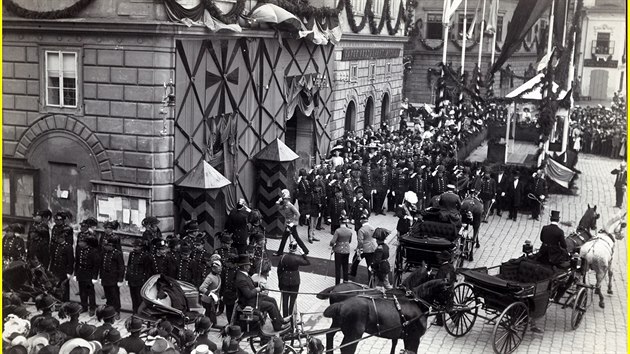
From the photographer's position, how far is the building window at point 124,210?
59.6 feet

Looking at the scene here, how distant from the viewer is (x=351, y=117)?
112 feet

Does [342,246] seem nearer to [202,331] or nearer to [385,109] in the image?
[202,331]

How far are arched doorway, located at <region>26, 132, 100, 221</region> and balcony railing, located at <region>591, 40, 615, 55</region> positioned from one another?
4210cm

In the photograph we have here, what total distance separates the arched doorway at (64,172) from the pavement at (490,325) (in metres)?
3.05

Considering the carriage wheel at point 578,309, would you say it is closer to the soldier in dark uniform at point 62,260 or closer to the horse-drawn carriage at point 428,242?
the horse-drawn carriage at point 428,242

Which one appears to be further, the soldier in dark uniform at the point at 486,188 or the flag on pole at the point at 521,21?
the soldier in dark uniform at the point at 486,188

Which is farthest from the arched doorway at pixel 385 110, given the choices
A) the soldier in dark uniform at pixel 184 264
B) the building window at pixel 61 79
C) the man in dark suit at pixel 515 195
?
the soldier in dark uniform at pixel 184 264

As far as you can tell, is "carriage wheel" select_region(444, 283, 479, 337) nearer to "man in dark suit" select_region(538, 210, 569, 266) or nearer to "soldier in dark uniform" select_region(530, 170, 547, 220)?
"man in dark suit" select_region(538, 210, 569, 266)

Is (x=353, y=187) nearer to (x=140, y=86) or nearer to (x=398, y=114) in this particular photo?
(x=140, y=86)

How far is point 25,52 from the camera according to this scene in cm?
1816

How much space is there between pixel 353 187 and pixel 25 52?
10.6 metres

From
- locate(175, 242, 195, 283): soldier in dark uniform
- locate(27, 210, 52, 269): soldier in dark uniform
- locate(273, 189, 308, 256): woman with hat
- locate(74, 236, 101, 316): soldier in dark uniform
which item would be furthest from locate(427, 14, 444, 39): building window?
locate(74, 236, 101, 316): soldier in dark uniform

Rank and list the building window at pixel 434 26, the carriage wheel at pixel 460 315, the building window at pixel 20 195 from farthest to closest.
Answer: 1. the building window at pixel 434 26
2. the building window at pixel 20 195
3. the carriage wheel at pixel 460 315

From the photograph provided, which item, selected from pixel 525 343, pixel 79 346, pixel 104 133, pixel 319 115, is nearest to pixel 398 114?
pixel 319 115
